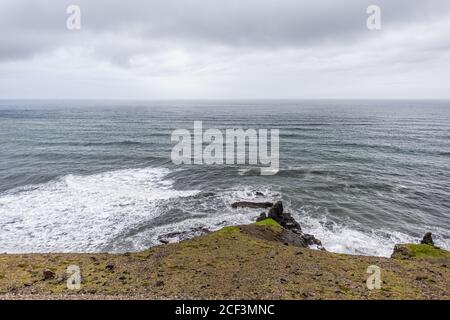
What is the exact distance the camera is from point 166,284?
12.1m

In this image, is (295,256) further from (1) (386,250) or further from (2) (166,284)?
(1) (386,250)

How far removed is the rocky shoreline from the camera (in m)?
11.4

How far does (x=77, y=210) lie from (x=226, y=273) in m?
19.2

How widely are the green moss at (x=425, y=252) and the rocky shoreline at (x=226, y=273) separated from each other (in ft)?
0.19

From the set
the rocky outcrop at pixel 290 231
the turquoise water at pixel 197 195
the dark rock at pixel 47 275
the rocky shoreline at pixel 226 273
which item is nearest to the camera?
the rocky shoreline at pixel 226 273

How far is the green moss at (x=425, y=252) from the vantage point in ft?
57.0

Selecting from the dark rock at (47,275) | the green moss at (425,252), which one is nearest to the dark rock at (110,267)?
the dark rock at (47,275)

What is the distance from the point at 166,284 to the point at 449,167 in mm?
48334

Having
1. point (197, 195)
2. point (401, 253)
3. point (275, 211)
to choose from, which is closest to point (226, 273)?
point (275, 211)

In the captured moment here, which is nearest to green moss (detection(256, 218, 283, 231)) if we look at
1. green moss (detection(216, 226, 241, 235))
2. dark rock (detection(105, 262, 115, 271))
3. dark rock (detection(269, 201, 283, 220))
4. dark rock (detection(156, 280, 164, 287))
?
dark rock (detection(269, 201, 283, 220))

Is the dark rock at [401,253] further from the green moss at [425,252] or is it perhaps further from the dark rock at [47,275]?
the dark rock at [47,275]

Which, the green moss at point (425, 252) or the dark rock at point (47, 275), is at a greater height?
the dark rock at point (47, 275)
